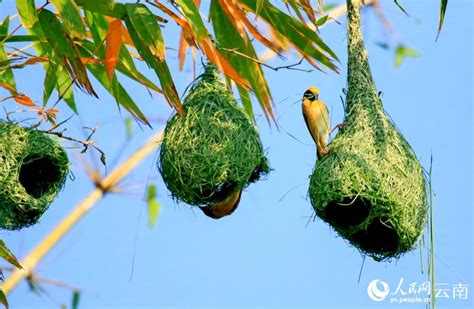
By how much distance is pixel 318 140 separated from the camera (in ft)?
11.2

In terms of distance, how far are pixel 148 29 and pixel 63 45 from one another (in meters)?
0.28

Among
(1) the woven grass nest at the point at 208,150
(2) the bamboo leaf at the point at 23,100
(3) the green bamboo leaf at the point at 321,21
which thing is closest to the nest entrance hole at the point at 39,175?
(2) the bamboo leaf at the point at 23,100

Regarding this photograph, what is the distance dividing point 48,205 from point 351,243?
3.17 feet

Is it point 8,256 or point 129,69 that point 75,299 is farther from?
point 129,69

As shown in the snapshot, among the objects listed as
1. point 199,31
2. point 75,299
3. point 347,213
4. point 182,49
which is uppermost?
point 182,49

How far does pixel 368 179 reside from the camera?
3.17m

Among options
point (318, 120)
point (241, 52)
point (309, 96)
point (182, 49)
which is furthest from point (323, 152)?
point (182, 49)

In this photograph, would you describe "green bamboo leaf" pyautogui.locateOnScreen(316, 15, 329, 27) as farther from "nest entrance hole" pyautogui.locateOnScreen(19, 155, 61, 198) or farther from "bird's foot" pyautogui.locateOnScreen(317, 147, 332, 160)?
"nest entrance hole" pyautogui.locateOnScreen(19, 155, 61, 198)

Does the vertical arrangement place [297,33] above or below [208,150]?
above

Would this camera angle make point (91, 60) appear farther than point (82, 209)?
No

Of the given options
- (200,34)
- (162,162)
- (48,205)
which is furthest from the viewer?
(48,205)

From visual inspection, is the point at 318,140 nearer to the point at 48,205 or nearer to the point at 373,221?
the point at 373,221

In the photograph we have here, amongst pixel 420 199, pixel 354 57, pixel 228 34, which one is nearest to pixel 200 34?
pixel 228 34

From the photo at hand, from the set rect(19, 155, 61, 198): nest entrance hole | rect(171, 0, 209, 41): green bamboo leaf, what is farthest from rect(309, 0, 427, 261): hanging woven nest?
rect(19, 155, 61, 198): nest entrance hole
